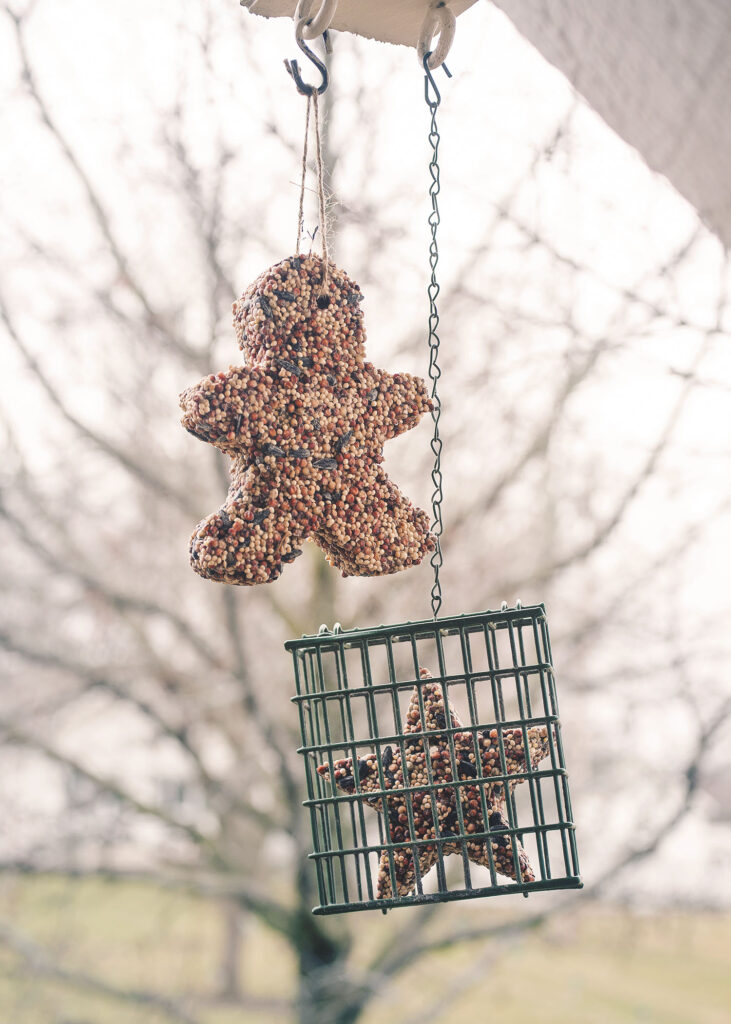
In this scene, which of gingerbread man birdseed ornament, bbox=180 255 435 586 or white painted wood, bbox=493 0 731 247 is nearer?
gingerbread man birdseed ornament, bbox=180 255 435 586

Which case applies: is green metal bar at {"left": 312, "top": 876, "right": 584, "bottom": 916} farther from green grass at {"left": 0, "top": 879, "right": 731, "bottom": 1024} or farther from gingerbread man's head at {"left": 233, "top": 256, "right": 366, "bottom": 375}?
green grass at {"left": 0, "top": 879, "right": 731, "bottom": 1024}

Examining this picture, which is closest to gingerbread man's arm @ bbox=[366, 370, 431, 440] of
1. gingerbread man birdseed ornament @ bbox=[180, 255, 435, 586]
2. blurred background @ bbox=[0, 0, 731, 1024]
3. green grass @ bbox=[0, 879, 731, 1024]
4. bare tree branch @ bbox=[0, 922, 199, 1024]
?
gingerbread man birdseed ornament @ bbox=[180, 255, 435, 586]

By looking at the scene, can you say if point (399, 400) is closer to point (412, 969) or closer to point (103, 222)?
point (103, 222)

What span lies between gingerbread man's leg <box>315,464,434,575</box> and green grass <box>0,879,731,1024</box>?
247 cm

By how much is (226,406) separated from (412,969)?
281 centimetres

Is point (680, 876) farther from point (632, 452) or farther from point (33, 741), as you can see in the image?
point (33, 741)

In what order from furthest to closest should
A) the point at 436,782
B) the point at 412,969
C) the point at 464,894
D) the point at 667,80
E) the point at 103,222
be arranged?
the point at 412,969 < the point at 103,222 < the point at 667,80 < the point at 436,782 < the point at 464,894

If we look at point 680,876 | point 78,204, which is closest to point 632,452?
point 680,876

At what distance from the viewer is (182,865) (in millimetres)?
3420

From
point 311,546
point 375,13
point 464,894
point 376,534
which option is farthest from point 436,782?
point 311,546

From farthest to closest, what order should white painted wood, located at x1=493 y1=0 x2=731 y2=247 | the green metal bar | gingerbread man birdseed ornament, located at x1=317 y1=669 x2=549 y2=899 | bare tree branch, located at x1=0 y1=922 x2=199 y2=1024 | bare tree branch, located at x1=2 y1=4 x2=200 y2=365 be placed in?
bare tree branch, located at x1=0 y1=922 x2=199 y2=1024, bare tree branch, located at x1=2 y1=4 x2=200 y2=365, white painted wood, located at x1=493 y1=0 x2=731 y2=247, gingerbread man birdseed ornament, located at x1=317 y1=669 x2=549 y2=899, the green metal bar

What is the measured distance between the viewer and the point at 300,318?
1312 mm

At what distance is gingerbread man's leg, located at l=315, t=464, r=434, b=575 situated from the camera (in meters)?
1.32

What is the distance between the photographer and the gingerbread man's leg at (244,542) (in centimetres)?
124
